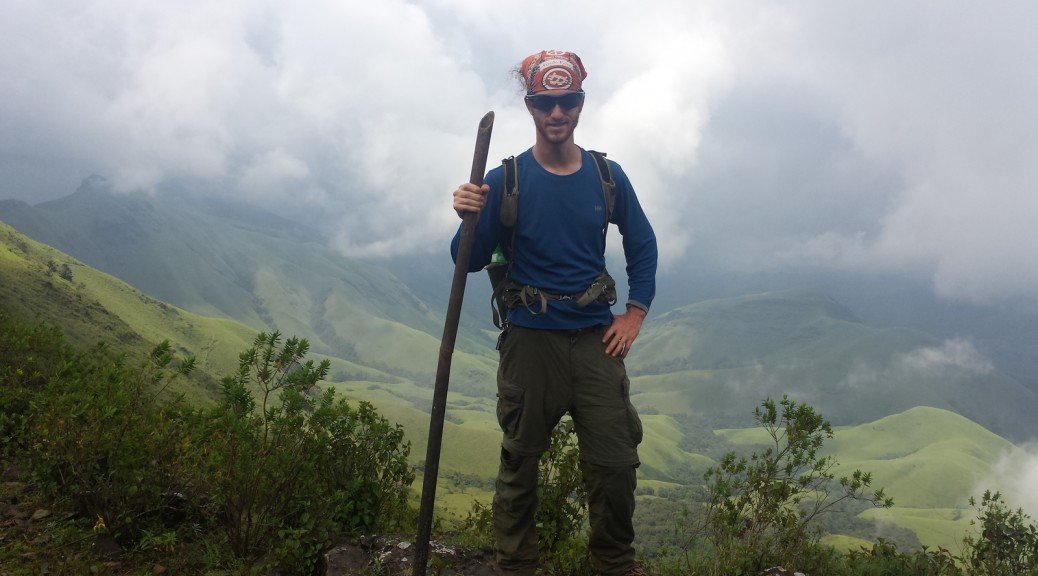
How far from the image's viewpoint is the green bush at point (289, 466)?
538 cm

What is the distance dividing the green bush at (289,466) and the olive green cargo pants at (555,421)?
169 cm

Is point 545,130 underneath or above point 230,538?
Answer: above

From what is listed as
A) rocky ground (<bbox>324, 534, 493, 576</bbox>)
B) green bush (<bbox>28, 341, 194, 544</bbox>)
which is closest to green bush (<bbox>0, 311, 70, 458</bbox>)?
green bush (<bbox>28, 341, 194, 544</bbox>)

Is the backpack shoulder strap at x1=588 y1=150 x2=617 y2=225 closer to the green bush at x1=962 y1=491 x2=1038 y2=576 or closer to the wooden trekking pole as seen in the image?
the wooden trekking pole

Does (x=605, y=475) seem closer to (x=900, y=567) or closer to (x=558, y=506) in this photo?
(x=558, y=506)

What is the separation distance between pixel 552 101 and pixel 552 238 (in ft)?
4.07

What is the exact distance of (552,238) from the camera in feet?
16.6

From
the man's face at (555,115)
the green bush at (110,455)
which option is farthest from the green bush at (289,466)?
the man's face at (555,115)

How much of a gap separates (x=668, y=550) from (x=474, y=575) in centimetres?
287

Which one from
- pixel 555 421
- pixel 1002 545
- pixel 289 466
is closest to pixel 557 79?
pixel 555 421

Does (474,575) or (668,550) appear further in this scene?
(668,550)

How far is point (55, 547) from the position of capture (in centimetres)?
505

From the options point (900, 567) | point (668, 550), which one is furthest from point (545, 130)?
point (900, 567)

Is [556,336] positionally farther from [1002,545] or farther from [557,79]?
[1002,545]
